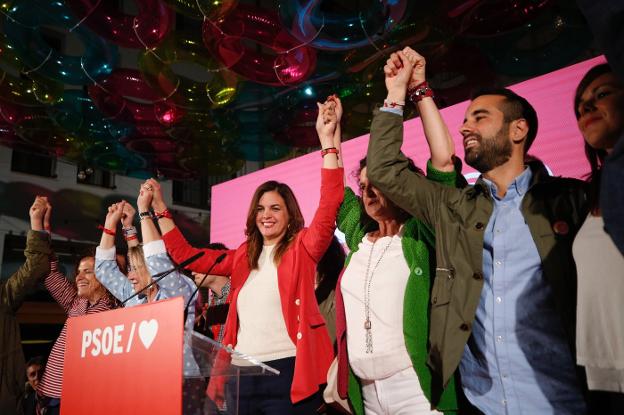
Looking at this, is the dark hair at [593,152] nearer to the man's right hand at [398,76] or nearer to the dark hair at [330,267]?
the man's right hand at [398,76]

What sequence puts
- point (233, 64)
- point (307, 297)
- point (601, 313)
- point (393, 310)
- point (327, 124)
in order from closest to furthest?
point (601, 313), point (393, 310), point (307, 297), point (327, 124), point (233, 64)

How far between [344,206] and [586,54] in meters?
1.86

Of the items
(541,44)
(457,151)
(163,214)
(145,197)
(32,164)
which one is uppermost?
(32,164)

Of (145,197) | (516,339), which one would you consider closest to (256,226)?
(145,197)

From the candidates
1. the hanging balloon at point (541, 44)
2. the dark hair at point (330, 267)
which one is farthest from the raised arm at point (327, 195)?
the hanging balloon at point (541, 44)

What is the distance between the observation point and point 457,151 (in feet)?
9.02

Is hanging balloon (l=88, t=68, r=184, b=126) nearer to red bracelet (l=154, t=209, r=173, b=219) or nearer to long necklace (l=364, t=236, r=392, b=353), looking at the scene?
red bracelet (l=154, t=209, r=173, b=219)

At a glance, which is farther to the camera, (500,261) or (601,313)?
(500,261)

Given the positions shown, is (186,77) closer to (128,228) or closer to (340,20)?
(128,228)

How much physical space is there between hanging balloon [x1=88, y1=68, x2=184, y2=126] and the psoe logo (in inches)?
94.3

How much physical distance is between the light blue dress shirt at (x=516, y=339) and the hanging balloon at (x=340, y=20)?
154cm

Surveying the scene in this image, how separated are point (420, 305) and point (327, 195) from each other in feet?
2.19

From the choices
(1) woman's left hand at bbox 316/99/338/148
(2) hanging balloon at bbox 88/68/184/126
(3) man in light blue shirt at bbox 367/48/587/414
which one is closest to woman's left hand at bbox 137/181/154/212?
(2) hanging balloon at bbox 88/68/184/126

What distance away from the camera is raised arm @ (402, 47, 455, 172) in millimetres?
1986
